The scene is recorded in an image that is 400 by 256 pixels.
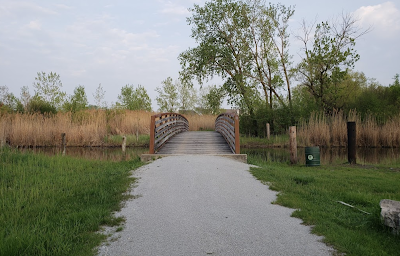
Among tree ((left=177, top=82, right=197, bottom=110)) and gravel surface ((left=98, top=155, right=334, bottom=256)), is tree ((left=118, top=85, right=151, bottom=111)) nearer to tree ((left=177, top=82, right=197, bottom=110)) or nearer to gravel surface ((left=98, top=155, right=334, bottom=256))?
tree ((left=177, top=82, right=197, bottom=110))

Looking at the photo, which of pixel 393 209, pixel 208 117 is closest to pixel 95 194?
pixel 393 209

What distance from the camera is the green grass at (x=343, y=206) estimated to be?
4078 mm

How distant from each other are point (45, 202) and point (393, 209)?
207 inches

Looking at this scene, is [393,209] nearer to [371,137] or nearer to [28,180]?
[28,180]

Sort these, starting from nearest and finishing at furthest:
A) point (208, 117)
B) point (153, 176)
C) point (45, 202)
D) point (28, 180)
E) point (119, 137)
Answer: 1. point (45, 202)
2. point (28, 180)
3. point (153, 176)
4. point (119, 137)
5. point (208, 117)

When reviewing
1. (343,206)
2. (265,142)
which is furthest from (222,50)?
(343,206)

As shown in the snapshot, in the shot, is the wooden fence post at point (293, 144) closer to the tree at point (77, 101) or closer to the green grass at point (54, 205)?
the green grass at point (54, 205)

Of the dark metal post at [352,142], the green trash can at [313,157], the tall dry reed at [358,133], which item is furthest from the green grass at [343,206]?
the tall dry reed at [358,133]

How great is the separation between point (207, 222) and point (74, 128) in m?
18.8

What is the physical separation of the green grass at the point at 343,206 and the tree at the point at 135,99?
96.4ft

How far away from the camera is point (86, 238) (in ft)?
13.8

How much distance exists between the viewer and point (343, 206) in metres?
5.84

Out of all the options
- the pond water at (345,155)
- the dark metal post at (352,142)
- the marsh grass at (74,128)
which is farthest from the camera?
the marsh grass at (74,128)

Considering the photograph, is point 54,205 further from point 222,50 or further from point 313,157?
point 222,50
